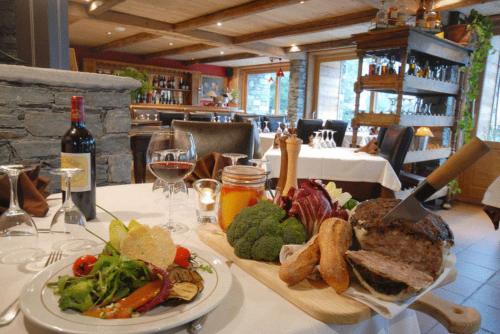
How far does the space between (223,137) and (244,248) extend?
1.35 m

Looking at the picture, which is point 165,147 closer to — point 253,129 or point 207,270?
point 207,270

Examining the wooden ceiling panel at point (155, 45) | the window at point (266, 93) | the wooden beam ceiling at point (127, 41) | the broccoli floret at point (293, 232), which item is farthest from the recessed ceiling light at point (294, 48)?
the broccoli floret at point (293, 232)

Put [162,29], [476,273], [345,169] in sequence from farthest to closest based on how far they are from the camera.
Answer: [162,29] → [345,169] → [476,273]

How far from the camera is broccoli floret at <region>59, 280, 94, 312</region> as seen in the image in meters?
0.47

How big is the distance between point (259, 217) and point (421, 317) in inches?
72.7

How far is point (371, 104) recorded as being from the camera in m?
7.41

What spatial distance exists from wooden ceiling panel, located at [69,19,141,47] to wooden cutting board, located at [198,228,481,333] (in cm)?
667

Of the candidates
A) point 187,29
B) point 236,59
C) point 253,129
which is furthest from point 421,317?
point 236,59

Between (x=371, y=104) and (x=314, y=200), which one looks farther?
(x=371, y=104)

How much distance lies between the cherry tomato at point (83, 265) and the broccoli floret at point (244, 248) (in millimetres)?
264

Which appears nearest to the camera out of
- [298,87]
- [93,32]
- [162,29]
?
[162,29]

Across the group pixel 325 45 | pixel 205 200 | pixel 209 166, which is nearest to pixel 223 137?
pixel 209 166

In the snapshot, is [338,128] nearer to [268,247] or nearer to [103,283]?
[268,247]

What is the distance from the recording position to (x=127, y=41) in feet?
26.8
